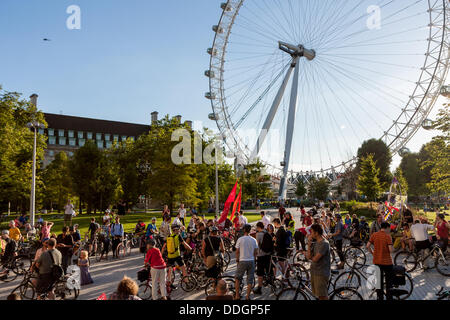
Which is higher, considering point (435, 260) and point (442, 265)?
point (435, 260)

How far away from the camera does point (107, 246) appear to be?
1700 cm

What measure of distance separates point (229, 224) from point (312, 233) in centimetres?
1268

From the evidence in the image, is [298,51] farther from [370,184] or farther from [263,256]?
[263,256]

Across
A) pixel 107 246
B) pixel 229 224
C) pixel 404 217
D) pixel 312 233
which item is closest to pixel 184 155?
pixel 229 224

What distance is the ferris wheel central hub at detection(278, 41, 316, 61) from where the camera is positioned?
3875cm

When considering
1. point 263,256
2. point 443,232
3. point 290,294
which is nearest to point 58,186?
point 263,256

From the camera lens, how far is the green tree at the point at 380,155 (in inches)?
2667

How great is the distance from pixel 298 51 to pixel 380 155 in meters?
40.4

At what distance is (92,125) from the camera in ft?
319

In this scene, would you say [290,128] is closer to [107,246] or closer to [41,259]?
[107,246]

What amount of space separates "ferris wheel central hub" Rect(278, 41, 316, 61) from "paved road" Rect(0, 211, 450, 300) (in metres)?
28.0

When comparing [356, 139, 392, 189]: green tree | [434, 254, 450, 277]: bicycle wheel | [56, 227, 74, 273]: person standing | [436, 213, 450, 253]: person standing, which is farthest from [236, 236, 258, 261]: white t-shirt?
[356, 139, 392, 189]: green tree

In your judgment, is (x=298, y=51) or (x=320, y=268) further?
(x=298, y=51)

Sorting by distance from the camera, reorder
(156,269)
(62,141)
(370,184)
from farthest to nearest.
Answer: (62,141) < (370,184) < (156,269)
